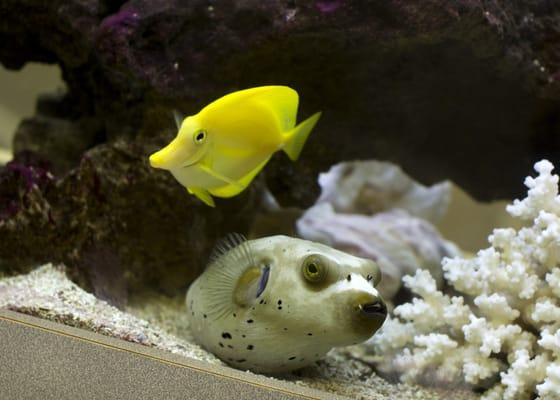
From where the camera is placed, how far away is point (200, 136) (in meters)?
1.59

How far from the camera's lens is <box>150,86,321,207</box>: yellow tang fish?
1588 mm

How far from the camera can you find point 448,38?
82.0 inches

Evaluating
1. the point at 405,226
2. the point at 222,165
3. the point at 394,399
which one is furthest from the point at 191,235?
the point at 405,226

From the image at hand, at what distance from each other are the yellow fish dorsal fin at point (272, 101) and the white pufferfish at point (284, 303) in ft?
1.22

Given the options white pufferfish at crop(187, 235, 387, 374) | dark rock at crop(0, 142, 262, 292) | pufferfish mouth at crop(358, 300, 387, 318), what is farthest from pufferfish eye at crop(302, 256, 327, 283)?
dark rock at crop(0, 142, 262, 292)

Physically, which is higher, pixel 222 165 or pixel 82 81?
pixel 82 81

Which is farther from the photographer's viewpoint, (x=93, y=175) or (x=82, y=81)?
(x=82, y=81)

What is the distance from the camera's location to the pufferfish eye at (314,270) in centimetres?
159

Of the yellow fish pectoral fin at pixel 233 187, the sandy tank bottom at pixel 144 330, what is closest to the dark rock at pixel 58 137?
the sandy tank bottom at pixel 144 330

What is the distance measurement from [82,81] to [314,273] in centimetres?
171

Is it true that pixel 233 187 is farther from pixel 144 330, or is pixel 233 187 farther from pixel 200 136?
pixel 144 330

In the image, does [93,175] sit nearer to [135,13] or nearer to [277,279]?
[135,13]

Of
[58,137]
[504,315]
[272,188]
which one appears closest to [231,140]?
[272,188]

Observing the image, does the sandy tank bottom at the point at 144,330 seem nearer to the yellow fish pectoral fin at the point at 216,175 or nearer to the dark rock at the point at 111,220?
the dark rock at the point at 111,220
